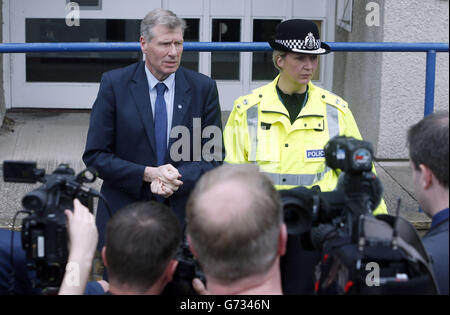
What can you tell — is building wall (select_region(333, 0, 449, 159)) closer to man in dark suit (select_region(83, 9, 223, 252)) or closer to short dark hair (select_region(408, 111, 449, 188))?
man in dark suit (select_region(83, 9, 223, 252))

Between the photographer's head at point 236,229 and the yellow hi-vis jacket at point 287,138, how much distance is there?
149cm

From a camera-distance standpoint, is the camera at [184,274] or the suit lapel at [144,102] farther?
the suit lapel at [144,102]

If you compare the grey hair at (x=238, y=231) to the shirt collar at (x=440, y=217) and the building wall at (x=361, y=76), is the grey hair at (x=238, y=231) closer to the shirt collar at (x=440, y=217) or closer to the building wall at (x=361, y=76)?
the shirt collar at (x=440, y=217)

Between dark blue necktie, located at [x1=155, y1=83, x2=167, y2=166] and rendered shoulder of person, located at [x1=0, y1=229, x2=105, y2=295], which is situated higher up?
dark blue necktie, located at [x1=155, y1=83, x2=167, y2=166]

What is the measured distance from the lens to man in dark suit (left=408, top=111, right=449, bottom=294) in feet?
7.88

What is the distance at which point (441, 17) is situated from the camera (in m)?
5.66

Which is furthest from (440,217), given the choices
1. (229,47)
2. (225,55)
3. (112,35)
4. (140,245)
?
(112,35)

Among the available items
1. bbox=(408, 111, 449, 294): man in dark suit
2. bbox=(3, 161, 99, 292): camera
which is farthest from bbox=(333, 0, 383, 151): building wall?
bbox=(3, 161, 99, 292): camera

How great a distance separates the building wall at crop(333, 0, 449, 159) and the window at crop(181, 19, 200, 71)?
63.0 inches

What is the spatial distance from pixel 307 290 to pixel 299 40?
1.18 metres

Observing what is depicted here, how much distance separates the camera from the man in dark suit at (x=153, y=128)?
3.59 m
